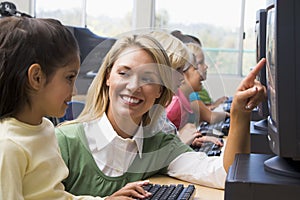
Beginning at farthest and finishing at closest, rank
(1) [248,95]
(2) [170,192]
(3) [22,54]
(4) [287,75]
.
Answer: (2) [170,192]
(1) [248,95]
(3) [22,54]
(4) [287,75]

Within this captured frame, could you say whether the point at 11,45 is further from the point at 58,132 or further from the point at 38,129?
the point at 58,132

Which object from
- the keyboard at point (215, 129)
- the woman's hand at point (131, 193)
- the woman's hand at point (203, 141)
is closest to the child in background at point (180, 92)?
the woman's hand at point (203, 141)

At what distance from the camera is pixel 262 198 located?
0.75 metres

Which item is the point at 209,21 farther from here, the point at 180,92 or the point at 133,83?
the point at 133,83

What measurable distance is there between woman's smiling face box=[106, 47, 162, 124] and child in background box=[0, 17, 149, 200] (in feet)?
1.12

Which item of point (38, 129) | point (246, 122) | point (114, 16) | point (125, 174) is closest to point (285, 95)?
point (246, 122)

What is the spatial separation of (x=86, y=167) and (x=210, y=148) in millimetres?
807

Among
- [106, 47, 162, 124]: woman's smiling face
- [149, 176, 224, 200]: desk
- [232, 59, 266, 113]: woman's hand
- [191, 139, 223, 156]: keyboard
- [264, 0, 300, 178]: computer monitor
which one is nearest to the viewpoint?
[264, 0, 300, 178]: computer monitor

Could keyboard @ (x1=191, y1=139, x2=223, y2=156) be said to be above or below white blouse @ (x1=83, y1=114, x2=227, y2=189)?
below

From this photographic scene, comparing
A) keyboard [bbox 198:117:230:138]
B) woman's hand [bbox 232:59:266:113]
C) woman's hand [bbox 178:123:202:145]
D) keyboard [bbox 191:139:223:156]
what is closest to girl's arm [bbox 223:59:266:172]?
woman's hand [bbox 232:59:266:113]

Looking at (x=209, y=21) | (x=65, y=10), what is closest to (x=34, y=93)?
(x=209, y=21)

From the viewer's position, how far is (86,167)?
1317mm

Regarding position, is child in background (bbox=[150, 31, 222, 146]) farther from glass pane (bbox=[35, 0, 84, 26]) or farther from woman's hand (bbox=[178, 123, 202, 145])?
glass pane (bbox=[35, 0, 84, 26])

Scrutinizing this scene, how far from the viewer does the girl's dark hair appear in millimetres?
992
